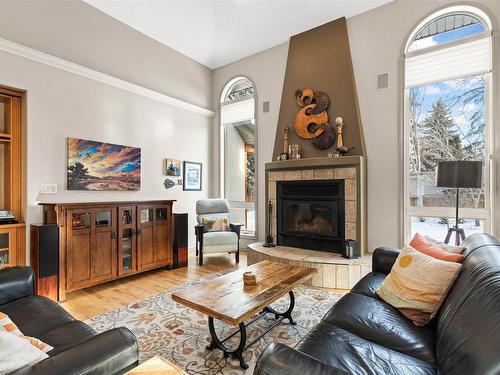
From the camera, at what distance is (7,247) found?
9.95 ft

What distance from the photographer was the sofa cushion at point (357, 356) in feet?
3.96

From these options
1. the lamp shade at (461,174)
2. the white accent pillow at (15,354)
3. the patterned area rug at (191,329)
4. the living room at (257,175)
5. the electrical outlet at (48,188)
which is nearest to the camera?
the white accent pillow at (15,354)

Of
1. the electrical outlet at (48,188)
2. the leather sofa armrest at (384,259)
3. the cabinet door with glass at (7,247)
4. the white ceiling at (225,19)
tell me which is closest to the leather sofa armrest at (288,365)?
the leather sofa armrest at (384,259)

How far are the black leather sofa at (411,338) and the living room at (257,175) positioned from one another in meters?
0.02

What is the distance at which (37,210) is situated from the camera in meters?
3.27

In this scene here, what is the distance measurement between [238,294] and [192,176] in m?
3.63

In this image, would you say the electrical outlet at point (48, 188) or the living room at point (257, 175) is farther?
the electrical outlet at point (48, 188)

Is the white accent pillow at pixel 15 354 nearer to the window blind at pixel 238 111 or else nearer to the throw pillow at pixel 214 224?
the throw pillow at pixel 214 224

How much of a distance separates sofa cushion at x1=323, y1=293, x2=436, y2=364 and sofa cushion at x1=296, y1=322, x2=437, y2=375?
63 millimetres

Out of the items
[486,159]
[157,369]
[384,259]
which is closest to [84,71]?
[157,369]

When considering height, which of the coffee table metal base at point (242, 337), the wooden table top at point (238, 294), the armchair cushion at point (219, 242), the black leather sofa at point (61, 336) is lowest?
the coffee table metal base at point (242, 337)

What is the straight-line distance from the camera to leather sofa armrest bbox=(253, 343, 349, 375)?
0.94m

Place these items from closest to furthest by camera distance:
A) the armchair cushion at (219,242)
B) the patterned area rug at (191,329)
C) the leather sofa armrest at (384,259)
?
the patterned area rug at (191,329), the leather sofa armrest at (384,259), the armchair cushion at (219,242)

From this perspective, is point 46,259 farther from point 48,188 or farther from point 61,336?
point 61,336
